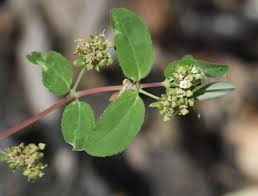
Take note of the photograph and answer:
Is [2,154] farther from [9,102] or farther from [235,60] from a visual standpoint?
[235,60]

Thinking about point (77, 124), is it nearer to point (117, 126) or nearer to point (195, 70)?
point (117, 126)

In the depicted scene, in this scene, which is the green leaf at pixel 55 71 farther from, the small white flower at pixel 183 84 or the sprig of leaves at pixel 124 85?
the small white flower at pixel 183 84

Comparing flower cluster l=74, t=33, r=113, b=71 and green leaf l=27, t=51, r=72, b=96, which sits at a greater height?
flower cluster l=74, t=33, r=113, b=71

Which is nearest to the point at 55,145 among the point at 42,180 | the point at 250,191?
the point at 42,180

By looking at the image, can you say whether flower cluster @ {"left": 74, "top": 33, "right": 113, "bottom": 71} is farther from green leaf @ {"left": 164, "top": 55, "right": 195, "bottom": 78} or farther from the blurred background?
the blurred background

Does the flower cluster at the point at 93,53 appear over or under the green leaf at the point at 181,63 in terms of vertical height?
over

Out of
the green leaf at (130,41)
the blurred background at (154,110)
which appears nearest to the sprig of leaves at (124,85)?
the green leaf at (130,41)

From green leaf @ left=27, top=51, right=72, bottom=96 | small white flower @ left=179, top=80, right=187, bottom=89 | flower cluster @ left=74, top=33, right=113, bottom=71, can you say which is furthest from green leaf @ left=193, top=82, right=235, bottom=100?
green leaf @ left=27, top=51, right=72, bottom=96
